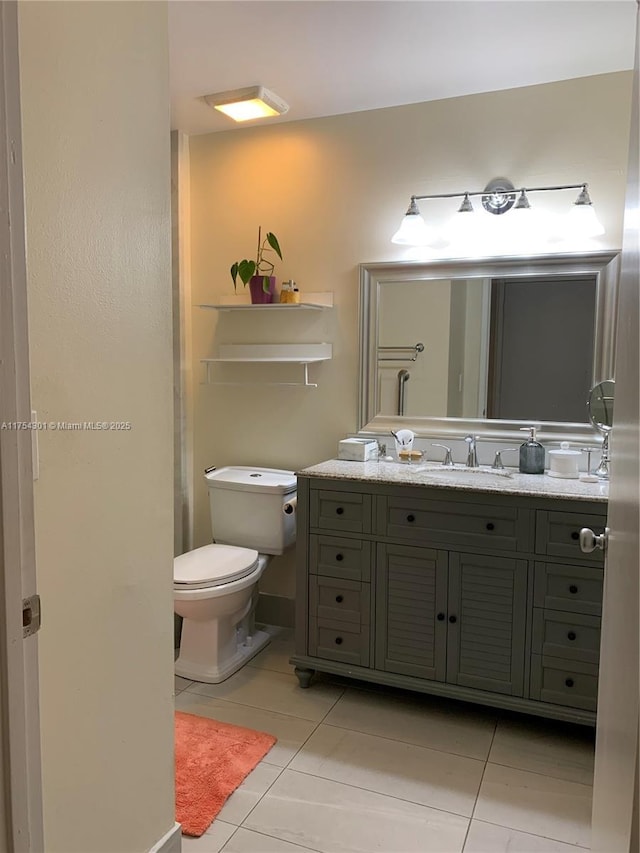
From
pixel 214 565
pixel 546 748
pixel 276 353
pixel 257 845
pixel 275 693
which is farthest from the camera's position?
pixel 276 353

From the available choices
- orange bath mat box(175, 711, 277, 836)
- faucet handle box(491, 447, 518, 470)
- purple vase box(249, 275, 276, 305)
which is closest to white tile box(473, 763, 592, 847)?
orange bath mat box(175, 711, 277, 836)

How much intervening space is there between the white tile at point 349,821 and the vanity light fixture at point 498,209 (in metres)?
2.08

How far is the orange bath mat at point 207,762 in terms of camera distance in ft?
6.46

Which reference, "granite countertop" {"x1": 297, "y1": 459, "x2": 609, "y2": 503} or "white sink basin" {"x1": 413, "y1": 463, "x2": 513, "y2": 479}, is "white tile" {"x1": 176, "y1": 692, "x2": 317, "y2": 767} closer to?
"granite countertop" {"x1": 297, "y1": 459, "x2": 609, "y2": 503}

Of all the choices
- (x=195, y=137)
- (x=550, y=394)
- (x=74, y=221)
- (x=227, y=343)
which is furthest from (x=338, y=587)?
(x=195, y=137)

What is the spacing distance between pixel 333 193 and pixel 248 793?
7.86 feet

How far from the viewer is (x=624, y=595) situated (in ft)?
3.51

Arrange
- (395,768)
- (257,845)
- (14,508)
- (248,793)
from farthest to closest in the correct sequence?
(395,768), (248,793), (257,845), (14,508)

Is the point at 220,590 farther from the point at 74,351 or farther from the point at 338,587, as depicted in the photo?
the point at 74,351

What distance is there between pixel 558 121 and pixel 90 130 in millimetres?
1947

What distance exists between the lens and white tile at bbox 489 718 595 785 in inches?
86.5

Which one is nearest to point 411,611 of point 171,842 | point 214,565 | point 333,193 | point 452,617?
point 452,617

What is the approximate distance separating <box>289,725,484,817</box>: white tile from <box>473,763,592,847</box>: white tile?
0.05 m

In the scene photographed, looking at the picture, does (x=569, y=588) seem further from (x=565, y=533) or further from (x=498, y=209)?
(x=498, y=209)
